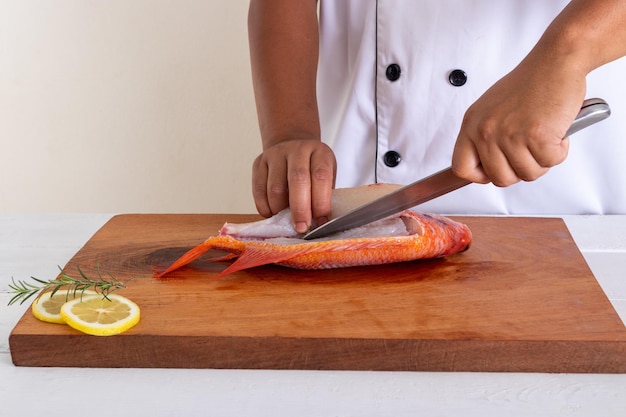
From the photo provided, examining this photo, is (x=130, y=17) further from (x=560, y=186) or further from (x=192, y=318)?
(x=192, y=318)

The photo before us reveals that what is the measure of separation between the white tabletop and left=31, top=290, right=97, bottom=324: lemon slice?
2.9 inches

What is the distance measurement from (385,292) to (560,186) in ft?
2.36

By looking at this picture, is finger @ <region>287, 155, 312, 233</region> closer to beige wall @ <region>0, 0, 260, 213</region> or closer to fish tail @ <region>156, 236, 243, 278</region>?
fish tail @ <region>156, 236, 243, 278</region>

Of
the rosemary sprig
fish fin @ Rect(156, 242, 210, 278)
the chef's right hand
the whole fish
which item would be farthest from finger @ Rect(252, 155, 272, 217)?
the rosemary sprig

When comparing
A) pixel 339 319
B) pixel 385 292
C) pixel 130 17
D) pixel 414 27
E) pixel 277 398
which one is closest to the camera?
pixel 277 398

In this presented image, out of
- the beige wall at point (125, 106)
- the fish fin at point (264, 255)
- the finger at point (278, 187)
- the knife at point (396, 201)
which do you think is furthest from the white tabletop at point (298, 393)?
the beige wall at point (125, 106)

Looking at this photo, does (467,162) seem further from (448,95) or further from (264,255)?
(448,95)

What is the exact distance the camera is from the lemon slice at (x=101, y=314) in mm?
1224

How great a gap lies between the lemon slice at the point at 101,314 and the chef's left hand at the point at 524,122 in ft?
1.88

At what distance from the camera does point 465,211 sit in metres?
1.93

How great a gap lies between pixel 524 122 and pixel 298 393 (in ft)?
1.74

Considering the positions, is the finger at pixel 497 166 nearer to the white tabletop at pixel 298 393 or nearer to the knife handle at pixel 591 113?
the knife handle at pixel 591 113

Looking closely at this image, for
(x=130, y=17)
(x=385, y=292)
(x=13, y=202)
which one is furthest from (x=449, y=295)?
(x=13, y=202)

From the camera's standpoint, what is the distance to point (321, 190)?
161cm
